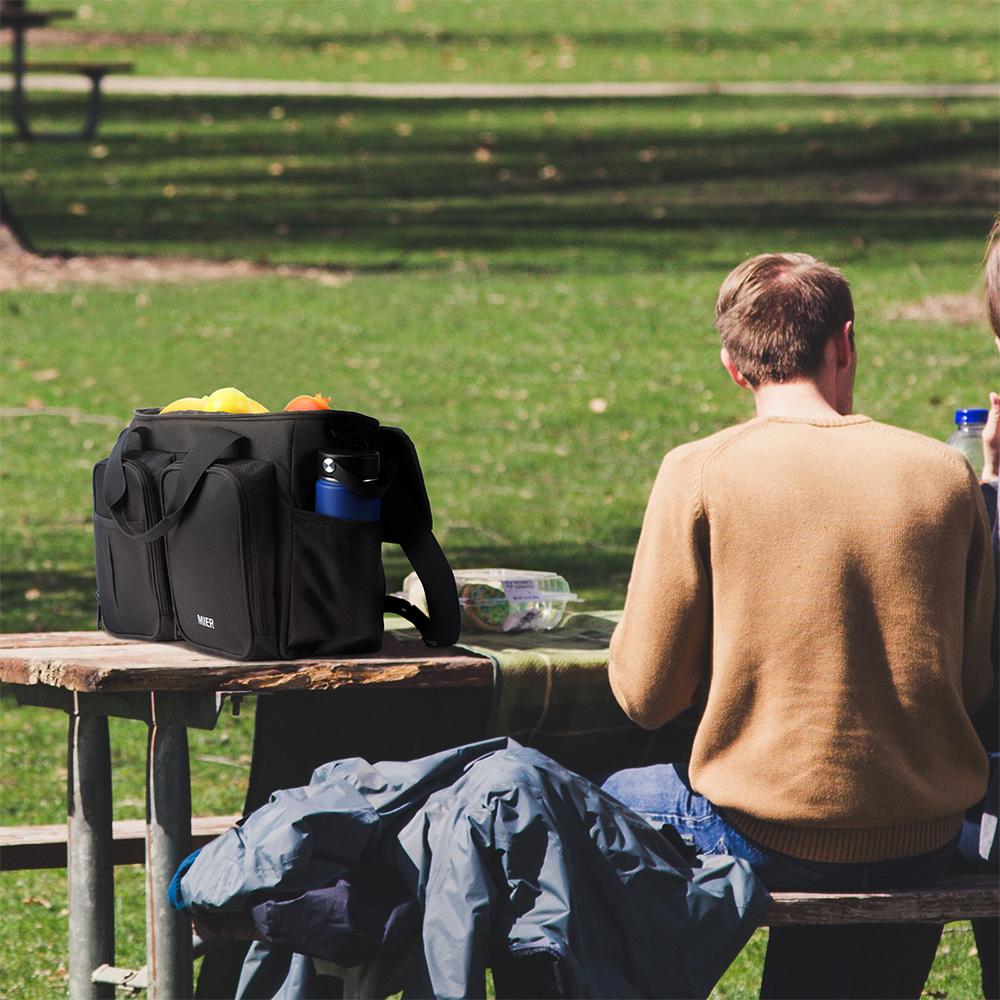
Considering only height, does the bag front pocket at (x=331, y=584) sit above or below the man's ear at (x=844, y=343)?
below

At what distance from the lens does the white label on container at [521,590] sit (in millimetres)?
3658

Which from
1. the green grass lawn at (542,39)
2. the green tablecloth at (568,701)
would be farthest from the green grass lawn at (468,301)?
the green grass lawn at (542,39)

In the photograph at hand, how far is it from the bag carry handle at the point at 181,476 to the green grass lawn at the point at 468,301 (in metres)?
1.41

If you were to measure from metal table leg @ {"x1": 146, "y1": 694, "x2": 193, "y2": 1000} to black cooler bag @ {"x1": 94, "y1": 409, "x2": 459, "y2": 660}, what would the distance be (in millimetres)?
197

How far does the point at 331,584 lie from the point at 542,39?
22.3 m

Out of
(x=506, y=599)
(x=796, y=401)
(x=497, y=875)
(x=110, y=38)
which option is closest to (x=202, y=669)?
(x=497, y=875)

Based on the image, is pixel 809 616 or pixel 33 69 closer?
pixel 809 616

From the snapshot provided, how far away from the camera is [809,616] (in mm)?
3021

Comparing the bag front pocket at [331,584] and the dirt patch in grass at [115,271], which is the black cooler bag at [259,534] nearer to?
the bag front pocket at [331,584]

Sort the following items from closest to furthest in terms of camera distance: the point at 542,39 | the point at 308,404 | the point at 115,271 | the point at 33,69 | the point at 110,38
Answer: the point at 308,404, the point at 115,271, the point at 33,69, the point at 110,38, the point at 542,39

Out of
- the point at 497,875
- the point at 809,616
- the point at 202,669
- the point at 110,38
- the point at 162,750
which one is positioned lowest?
the point at 497,875

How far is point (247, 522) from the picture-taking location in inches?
123

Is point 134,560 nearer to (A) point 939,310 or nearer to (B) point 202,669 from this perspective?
(B) point 202,669

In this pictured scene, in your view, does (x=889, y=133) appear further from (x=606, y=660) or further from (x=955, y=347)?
(x=606, y=660)
